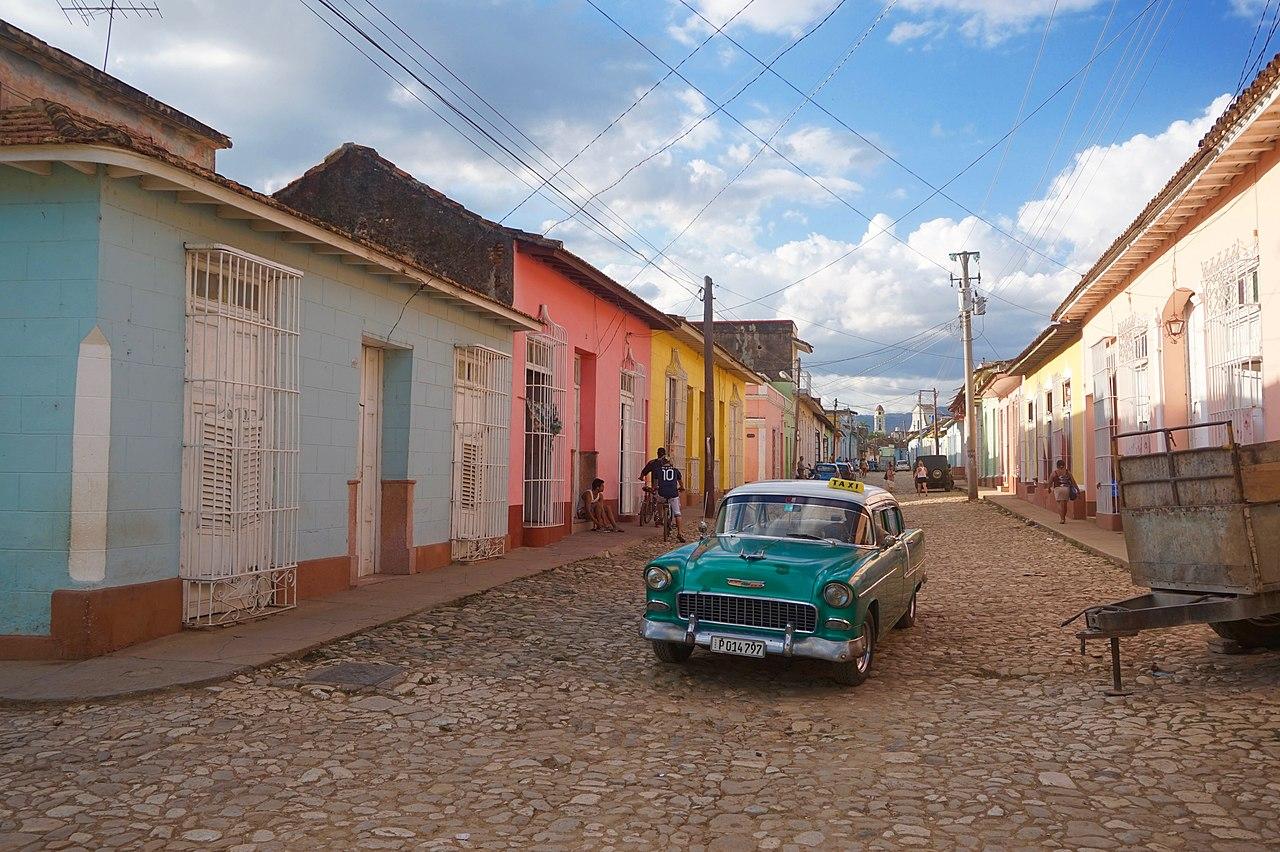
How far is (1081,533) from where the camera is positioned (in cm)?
1622

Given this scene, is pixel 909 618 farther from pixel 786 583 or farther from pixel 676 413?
pixel 676 413

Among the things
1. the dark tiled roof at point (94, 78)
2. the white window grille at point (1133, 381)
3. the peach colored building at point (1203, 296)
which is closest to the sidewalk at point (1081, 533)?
the peach colored building at point (1203, 296)

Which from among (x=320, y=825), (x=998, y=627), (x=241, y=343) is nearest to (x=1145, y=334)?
(x=998, y=627)

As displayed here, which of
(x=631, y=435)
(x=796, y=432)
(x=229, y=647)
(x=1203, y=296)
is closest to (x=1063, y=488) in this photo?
(x=1203, y=296)

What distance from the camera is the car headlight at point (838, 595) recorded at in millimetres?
6234

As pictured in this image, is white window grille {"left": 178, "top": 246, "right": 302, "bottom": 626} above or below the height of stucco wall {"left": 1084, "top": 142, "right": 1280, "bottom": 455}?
below

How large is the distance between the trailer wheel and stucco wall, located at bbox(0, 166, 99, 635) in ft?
25.6

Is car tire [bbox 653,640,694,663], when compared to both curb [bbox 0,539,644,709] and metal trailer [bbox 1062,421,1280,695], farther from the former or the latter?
metal trailer [bbox 1062,421,1280,695]

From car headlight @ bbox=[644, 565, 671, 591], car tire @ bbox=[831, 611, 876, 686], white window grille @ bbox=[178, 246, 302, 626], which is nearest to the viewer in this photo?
car tire @ bbox=[831, 611, 876, 686]

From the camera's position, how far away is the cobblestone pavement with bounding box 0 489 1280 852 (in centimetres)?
401

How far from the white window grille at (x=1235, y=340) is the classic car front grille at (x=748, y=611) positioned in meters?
6.25

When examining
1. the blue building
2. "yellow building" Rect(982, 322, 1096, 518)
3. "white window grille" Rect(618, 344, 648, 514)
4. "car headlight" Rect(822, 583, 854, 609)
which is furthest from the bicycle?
"car headlight" Rect(822, 583, 854, 609)

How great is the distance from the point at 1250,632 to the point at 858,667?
2.75 m

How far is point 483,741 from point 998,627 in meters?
5.20
